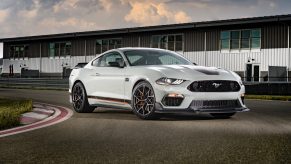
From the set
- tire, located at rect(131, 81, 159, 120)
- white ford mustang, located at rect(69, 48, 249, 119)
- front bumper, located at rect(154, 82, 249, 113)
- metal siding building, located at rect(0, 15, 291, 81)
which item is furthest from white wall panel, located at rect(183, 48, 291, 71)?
tire, located at rect(131, 81, 159, 120)

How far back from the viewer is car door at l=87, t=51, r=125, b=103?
10312 mm

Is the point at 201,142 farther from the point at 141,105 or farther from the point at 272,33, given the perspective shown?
the point at 272,33

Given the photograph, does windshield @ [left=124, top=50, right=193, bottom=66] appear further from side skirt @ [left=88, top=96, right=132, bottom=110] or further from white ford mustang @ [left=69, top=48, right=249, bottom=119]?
side skirt @ [left=88, top=96, right=132, bottom=110]

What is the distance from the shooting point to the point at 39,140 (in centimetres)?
709

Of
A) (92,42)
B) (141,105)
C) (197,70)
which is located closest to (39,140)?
(141,105)

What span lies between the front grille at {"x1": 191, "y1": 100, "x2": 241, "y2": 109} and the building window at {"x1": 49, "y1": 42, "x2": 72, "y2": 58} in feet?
117

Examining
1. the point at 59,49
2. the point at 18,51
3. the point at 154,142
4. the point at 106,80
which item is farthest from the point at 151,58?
the point at 18,51

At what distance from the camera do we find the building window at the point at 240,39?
1251 inches

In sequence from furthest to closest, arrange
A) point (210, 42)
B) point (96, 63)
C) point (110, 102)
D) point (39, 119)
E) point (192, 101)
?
point (210, 42)
point (96, 63)
point (110, 102)
point (39, 119)
point (192, 101)

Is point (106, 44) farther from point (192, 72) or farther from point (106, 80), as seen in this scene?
point (192, 72)

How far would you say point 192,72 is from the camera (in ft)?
30.6

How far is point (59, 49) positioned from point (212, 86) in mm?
37198

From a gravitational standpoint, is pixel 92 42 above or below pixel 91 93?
above

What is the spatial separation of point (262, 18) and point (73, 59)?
19876mm
